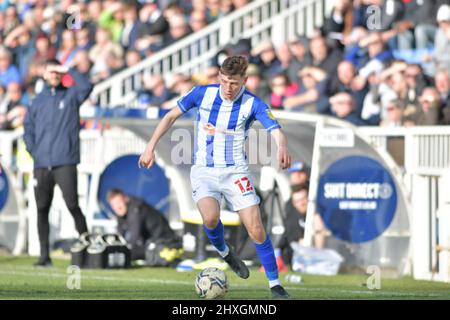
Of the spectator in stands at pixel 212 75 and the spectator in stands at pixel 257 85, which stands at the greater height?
the spectator in stands at pixel 212 75

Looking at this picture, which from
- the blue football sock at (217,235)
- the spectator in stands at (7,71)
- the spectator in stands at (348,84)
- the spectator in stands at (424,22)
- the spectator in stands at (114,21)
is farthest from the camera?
the spectator in stands at (7,71)

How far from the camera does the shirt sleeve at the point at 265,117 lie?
10.7m

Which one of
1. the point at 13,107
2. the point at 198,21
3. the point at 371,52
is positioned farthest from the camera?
the point at 13,107

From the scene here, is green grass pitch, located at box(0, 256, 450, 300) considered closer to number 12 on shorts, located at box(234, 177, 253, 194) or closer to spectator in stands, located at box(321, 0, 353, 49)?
number 12 on shorts, located at box(234, 177, 253, 194)

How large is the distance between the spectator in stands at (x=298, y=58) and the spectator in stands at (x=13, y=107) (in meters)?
4.52

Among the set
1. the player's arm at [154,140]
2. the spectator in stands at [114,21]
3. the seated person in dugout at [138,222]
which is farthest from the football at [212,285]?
the spectator in stands at [114,21]

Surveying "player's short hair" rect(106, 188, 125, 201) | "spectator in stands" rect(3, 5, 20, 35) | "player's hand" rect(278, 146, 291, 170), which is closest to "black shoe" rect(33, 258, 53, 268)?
"player's short hair" rect(106, 188, 125, 201)

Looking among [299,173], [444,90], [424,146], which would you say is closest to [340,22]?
[444,90]

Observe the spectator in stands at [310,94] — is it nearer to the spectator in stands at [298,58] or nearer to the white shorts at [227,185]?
the spectator in stands at [298,58]

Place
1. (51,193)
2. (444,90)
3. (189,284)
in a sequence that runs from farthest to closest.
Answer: (444,90), (51,193), (189,284)

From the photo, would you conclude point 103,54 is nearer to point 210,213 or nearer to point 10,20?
point 10,20

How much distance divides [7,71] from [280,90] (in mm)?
6883

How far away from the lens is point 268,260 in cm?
1102
